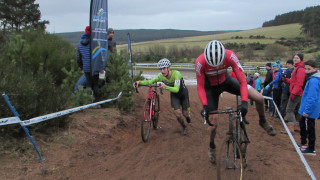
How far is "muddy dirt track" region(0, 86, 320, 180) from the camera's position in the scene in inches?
195

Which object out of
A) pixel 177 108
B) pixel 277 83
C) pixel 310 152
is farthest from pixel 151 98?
pixel 277 83

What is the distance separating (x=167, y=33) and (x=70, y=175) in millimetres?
116096

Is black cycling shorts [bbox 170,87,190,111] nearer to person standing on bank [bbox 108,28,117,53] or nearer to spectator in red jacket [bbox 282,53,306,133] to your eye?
person standing on bank [bbox 108,28,117,53]

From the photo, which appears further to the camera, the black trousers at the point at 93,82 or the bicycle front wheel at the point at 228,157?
the black trousers at the point at 93,82

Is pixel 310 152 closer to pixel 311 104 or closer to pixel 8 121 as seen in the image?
pixel 311 104

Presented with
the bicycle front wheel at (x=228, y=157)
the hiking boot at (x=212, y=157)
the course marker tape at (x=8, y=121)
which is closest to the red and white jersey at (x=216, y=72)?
the bicycle front wheel at (x=228, y=157)

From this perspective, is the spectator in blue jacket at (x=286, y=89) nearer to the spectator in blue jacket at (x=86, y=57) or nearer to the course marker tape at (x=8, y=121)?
the spectator in blue jacket at (x=86, y=57)

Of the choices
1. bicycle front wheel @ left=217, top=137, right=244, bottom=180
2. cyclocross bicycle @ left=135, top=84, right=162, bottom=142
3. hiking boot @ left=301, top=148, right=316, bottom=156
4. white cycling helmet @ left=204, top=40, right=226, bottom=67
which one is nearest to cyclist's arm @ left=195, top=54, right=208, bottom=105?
white cycling helmet @ left=204, top=40, right=226, bottom=67

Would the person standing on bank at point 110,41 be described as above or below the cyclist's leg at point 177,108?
above

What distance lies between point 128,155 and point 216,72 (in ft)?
8.51

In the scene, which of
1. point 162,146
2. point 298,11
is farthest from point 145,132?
point 298,11

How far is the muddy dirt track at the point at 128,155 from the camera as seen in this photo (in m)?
4.95

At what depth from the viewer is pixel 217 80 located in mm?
5746

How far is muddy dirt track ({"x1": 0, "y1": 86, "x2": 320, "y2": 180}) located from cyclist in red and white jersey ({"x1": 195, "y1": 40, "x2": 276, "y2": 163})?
734 millimetres
